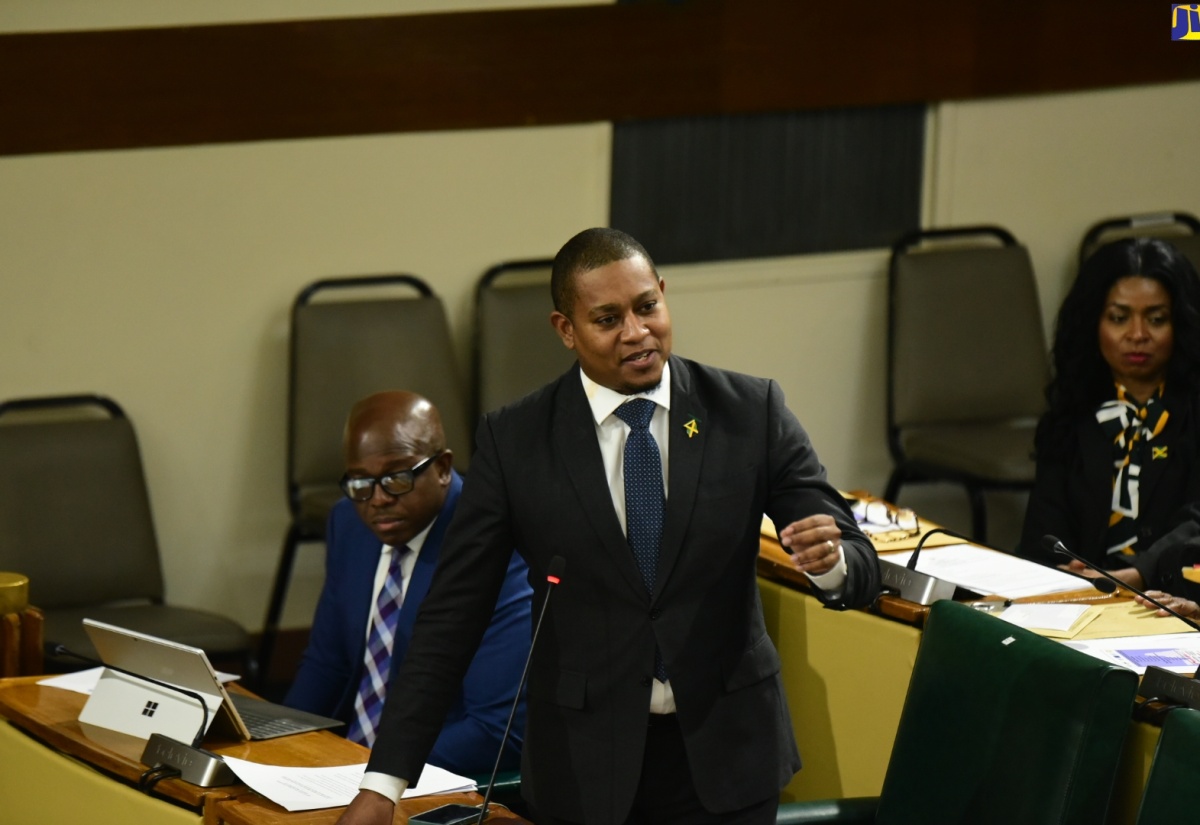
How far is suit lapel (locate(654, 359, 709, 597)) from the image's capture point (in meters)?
2.44

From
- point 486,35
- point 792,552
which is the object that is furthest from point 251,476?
point 792,552

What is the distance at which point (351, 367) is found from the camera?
5055 mm

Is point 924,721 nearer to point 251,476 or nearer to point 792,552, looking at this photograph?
point 792,552

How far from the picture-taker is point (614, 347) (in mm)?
2453

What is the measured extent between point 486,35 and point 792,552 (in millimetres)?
3299

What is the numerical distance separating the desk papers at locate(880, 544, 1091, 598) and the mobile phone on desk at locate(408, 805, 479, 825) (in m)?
1.16

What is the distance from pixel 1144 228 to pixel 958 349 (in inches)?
39.8

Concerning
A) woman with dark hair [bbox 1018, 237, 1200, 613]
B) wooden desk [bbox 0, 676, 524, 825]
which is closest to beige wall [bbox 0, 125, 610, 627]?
wooden desk [bbox 0, 676, 524, 825]

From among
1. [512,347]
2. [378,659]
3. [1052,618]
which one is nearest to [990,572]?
[1052,618]

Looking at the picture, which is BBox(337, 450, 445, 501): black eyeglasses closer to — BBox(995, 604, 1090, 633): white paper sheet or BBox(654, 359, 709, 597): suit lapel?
BBox(654, 359, 709, 597): suit lapel

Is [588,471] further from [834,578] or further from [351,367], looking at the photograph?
[351,367]

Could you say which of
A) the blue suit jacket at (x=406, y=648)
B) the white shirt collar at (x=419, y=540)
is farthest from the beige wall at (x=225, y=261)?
the white shirt collar at (x=419, y=540)

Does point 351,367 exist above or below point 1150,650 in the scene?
above

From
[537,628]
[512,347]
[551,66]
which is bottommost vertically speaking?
[537,628]
